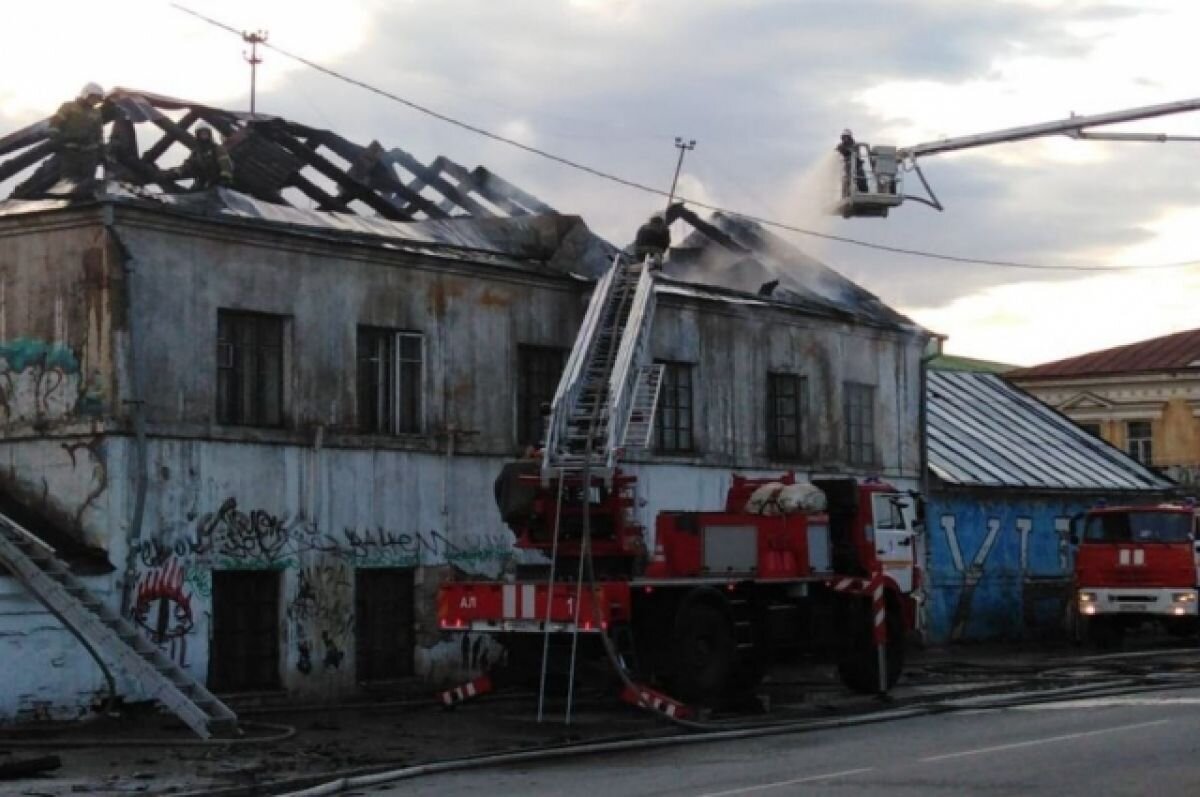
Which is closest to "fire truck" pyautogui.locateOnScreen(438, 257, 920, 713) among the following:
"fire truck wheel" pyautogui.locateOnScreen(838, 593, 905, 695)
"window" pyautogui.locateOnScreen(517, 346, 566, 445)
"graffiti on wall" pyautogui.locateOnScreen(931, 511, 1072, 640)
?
"fire truck wheel" pyautogui.locateOnScreen(838, 593, 905, 695)

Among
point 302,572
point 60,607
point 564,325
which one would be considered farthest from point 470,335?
point 60,607

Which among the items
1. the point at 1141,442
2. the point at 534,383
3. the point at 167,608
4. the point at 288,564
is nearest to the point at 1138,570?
the point at 534,383

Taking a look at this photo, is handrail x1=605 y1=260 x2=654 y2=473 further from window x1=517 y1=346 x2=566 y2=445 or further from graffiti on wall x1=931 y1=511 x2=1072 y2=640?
graffiti on wall x1=931 y1=511 x2=1072 y2=640

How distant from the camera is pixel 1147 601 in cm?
3328

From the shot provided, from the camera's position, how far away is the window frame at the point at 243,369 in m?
23.5

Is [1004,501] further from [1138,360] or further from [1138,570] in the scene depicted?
[1138,360]

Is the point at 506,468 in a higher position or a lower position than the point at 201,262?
lower

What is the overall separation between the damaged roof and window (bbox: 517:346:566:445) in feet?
4.20

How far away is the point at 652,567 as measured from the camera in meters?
21.7

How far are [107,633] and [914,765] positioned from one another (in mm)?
8959

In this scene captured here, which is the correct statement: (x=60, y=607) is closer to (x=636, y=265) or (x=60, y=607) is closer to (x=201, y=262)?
(x=201, y=262)

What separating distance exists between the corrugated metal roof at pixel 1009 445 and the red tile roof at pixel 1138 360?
16109mm

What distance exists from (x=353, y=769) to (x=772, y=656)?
26.3ft

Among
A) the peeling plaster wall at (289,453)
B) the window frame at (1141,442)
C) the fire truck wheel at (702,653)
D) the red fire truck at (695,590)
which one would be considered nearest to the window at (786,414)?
the peeling plaster wall at (289,453)
